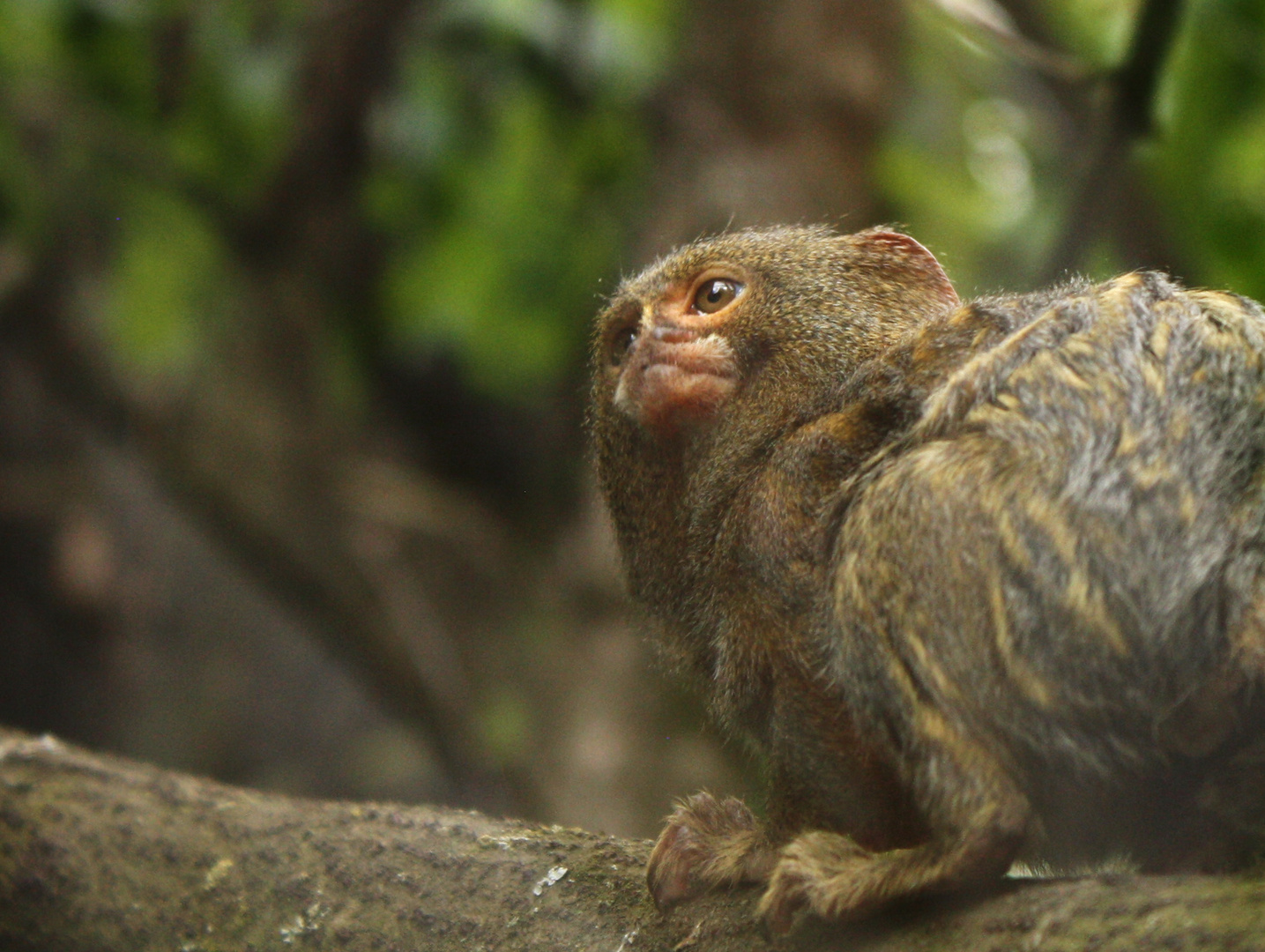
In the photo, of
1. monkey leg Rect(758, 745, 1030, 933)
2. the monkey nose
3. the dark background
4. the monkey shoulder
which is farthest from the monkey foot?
the dark background

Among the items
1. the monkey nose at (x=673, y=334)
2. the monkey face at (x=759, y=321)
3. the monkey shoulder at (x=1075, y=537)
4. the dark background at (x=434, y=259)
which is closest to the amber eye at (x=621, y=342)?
the monkey face at (x=759, y=321)

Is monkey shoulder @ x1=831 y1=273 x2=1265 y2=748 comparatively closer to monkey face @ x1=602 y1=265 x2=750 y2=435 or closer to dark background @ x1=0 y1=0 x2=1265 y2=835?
monkey face @ x1=602 y1=265 x2=750 y2=435

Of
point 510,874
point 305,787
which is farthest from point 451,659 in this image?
point 510,874

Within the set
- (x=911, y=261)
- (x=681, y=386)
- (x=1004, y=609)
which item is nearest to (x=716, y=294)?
(x=681, y=386)

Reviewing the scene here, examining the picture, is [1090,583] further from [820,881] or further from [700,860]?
[700,860]

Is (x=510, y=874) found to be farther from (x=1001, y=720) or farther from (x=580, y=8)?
(x=580, y=8)

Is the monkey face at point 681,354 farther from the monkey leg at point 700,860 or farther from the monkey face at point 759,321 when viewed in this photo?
the monkey leg at point 700,860
